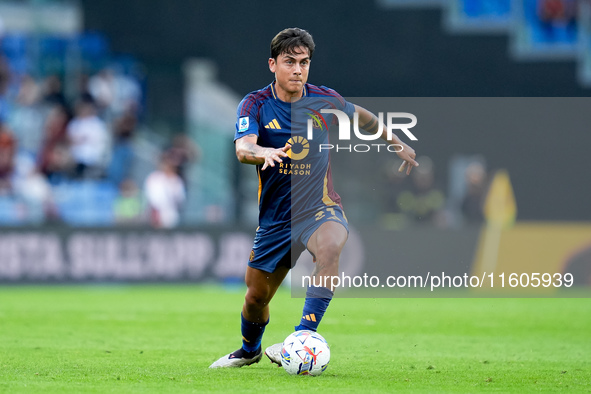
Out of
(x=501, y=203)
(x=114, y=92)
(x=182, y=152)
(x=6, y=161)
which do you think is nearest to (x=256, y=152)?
(x=501, y=203)

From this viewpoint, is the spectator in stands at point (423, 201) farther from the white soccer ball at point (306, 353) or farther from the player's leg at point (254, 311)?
the white soccer ball at point (306, 353)

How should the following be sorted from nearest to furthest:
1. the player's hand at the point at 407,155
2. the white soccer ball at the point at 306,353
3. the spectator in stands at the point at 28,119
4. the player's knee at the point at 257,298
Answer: the white soccer ball at the point at 306,353 < the player's knee at the point at 257,298 < the player's hand at the point at 407,155 < the spectator in stands at the point at 28,119

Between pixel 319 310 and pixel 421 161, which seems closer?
pixel 319 310

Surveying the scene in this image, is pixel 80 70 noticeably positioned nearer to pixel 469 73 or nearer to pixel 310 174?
pixel 469 73

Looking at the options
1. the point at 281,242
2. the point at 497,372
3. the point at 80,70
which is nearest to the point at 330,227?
the point at 281,242

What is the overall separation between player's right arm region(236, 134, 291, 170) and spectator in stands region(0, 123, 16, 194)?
11.8 meters

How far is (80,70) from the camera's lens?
19.7 meters

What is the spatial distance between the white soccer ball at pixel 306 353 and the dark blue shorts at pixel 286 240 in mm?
610

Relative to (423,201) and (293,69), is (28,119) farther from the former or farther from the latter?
(293,69)

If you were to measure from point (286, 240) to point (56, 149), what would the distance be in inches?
478

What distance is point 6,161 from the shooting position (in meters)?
17.5

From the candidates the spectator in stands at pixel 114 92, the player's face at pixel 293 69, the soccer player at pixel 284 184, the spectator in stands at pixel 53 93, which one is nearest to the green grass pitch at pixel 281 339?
the soccer player at pixel 284 184

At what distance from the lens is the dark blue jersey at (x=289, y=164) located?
679 centimetres

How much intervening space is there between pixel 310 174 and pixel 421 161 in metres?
11.9
